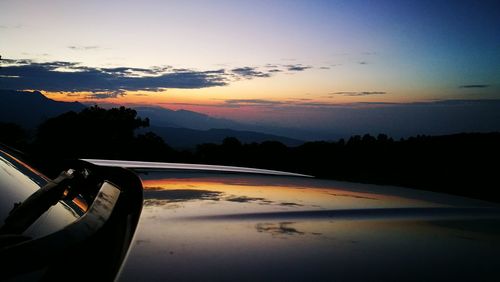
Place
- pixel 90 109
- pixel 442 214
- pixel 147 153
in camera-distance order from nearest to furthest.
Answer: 1. pixel 442 214
2. pixel 147 153
3. pixel 90 109

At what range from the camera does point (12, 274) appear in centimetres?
79

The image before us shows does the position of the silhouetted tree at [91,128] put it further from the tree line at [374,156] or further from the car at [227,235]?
the car at [227,235]

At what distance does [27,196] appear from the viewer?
5.38ft

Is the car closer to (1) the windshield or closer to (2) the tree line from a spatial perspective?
(1) the windshield

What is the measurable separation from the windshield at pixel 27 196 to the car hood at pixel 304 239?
348mm

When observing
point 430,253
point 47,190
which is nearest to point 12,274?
point 47,190

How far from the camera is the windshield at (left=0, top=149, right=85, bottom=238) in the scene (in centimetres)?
139

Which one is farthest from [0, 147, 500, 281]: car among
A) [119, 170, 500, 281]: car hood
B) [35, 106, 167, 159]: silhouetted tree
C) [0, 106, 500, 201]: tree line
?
[35, 106, 167, 159]: silhouetted tree

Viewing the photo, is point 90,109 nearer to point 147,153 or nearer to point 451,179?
point 147,153

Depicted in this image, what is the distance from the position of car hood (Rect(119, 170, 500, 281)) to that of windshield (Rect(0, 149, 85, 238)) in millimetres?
348

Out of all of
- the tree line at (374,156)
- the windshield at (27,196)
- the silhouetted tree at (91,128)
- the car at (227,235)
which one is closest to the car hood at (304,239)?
the car at (227,235)

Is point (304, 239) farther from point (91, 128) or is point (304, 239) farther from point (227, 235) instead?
point (91, 128)

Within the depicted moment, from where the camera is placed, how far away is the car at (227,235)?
39.1 inches

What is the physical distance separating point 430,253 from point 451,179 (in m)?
15.2
